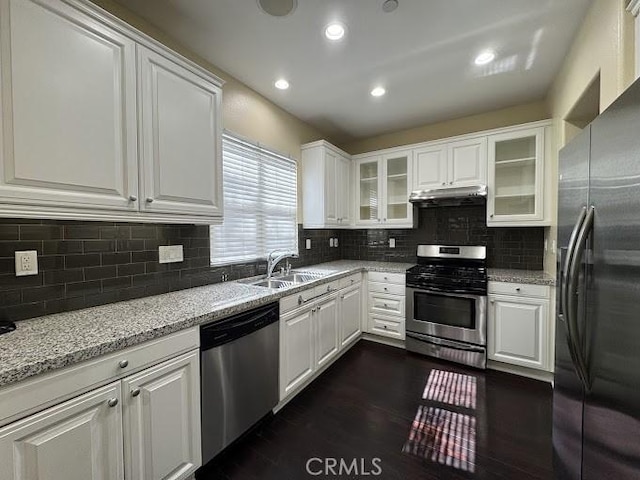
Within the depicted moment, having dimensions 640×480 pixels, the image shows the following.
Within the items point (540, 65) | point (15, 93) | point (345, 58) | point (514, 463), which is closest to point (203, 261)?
point (15, 93)

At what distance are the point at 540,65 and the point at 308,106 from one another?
208 centimetres

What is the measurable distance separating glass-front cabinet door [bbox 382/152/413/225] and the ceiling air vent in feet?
6.97

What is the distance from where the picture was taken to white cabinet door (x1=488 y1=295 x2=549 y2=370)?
242cm

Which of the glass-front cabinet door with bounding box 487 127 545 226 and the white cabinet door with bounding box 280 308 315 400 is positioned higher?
the glass-front cabinet door with bounding box 487 127 545 226

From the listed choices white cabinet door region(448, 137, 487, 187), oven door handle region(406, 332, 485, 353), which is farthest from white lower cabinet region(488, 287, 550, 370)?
white cabinet door region(448, 137, 487, 187)

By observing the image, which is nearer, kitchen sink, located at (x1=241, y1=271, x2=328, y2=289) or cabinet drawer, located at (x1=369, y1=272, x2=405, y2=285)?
kitchen sink, located at (x1=241, y1=271, x2=328, y2=289)

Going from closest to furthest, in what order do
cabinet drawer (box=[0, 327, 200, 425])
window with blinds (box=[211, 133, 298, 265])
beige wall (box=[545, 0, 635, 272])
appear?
cabinet drawer (box=[0, 327, 200, 425])
beige wall (box=[545, 0, 635, 272])
window with blinds (box=[211, 133, 298, 265])

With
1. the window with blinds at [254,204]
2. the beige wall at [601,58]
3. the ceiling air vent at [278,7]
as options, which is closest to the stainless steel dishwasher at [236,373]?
the window with blinds at [254,204]

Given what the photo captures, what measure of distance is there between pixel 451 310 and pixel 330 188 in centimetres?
188

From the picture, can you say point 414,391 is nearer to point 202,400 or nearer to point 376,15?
point 202,400

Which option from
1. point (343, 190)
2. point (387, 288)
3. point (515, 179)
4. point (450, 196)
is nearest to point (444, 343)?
point (387, 288)

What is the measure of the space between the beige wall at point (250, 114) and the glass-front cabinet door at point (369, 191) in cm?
85

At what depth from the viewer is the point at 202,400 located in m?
1.44

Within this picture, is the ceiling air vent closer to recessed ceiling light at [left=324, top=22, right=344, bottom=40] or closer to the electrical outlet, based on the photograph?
recessed ceiling light at [left=324, top=22, right=344, bottom=40]
